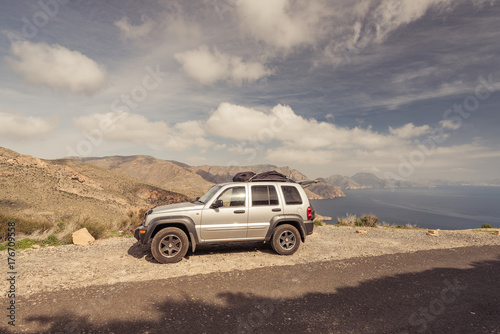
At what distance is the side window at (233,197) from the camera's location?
643 cm

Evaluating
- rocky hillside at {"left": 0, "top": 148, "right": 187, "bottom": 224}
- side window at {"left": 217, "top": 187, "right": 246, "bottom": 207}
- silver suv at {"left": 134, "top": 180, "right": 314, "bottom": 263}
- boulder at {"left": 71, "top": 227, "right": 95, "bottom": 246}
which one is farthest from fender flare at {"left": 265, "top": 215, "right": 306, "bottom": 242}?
rocky hillside at {"left": 0, "top": 148, "right": 187, "bottom": 224}

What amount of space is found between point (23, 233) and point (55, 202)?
83.0 feet

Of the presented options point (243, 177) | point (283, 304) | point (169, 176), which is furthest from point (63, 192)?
point (169, 176)

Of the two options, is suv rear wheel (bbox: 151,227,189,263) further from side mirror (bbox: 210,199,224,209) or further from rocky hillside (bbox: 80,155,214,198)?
rocky hillside (bbox: 80,155,214,198)

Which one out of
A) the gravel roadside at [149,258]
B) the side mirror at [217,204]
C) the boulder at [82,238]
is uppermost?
the side mirror at [217,204]

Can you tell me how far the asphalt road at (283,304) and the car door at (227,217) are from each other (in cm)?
128

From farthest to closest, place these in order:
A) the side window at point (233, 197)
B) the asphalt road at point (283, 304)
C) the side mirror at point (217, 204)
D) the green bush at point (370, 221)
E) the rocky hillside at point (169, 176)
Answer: the rocky hillside at point (169, 176), the green bush at point (370, 221), the side window at point (233, 197), the side mirror at point (217, 204), the asphalt road at point (283, 304)

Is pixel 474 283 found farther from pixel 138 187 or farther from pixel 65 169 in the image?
pixel 65 169

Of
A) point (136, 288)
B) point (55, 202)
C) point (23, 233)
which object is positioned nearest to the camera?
point (136, 288)

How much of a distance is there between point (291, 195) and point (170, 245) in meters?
3.69

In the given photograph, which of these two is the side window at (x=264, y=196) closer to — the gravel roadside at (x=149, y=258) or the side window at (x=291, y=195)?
the side window at (x=291, y=195)

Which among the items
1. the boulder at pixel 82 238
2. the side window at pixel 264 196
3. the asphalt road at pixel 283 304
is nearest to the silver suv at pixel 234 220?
the side window at pixel 264 196

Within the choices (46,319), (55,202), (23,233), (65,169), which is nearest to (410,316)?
(46,319)

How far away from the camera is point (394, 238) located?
915 centimetres
